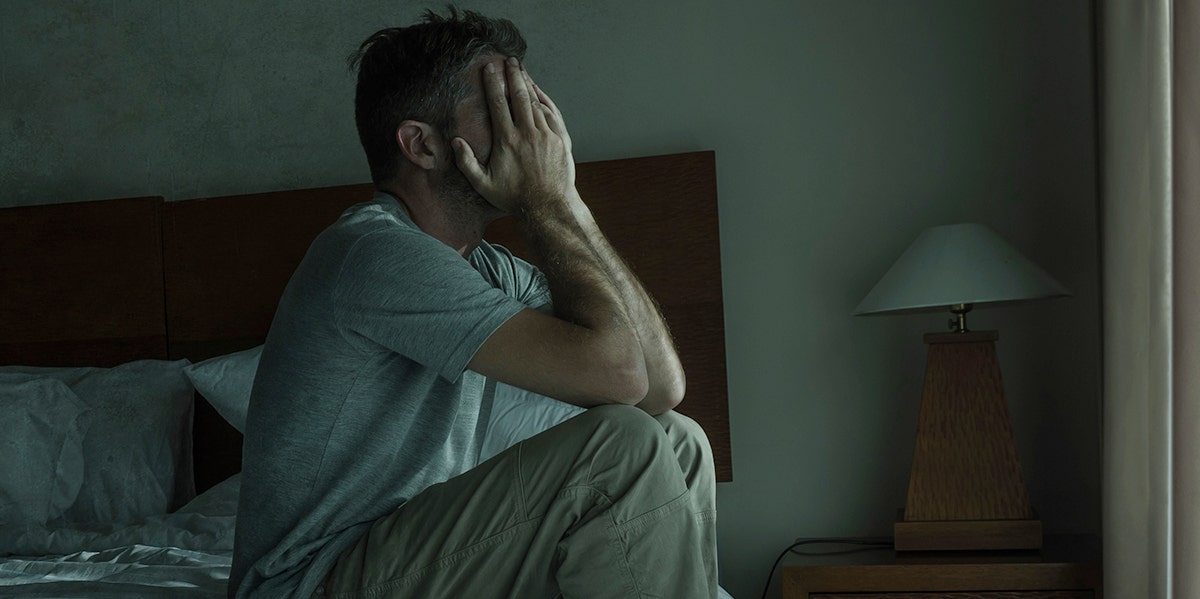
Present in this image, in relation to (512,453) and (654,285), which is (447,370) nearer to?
(512,453)

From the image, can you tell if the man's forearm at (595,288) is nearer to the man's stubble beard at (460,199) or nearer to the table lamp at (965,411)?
the man's stubble beard at (460,199)

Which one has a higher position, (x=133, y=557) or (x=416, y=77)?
(x=416, y=77)

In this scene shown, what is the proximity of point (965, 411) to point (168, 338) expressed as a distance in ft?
6.13

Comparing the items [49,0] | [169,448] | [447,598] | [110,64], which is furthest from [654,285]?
[49,0]

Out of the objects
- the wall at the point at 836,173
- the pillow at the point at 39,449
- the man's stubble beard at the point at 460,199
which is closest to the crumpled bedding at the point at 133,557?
the pillow at the point at 39,449

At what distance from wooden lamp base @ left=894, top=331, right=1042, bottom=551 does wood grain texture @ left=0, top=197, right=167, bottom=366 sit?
5.95ft

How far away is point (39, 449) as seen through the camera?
2.27 m

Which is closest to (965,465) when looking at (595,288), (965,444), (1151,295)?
(965,444)

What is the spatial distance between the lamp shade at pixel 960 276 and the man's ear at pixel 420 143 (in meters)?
1.04

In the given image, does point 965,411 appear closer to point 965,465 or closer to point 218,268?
point 965,465

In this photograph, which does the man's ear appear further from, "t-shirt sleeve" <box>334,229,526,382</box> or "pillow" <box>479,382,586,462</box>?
"pillow" <box>479,382,586,462</box>

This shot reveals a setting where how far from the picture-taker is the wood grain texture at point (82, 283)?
2.71m

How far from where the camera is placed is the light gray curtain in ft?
4.84

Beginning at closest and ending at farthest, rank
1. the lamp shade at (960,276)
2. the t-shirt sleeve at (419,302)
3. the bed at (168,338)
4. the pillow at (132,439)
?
1. the t-shirt sleeve at (419,302)
2. the lamp shade at (960,276)
3. the bed at (168,338)
4. the pillow at (132,439)
